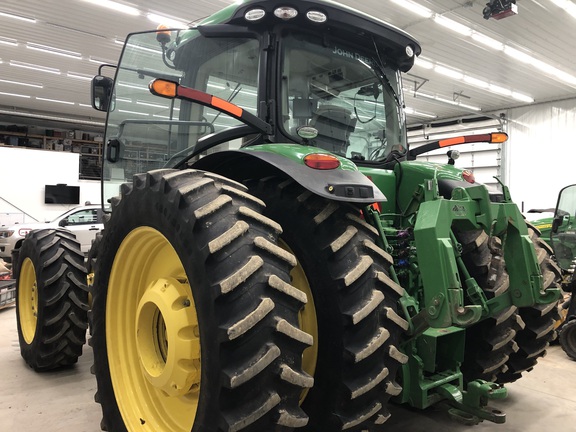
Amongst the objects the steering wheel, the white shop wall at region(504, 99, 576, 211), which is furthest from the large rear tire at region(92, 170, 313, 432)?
the white shop wall at region(504, 99, 576, 211)

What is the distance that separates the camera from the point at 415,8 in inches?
399

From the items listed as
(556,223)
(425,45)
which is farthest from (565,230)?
(425,45)

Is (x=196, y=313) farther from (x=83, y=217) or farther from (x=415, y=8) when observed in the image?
(x=83, y=217)

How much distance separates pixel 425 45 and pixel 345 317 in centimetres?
1213

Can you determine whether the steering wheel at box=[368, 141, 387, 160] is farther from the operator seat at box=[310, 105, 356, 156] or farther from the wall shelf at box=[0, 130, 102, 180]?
the wall shelf at box=[0, 130, 102, 180]

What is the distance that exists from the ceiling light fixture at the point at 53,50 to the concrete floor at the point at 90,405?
10751mm

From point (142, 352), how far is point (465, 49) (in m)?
12.9

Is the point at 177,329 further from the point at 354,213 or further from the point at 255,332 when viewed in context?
the point at 354,213

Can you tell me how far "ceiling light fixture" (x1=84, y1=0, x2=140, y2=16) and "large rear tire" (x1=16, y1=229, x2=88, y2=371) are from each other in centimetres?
742

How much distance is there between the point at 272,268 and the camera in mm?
1799

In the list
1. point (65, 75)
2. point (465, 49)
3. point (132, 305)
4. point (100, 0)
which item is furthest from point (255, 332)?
point (65, 75)

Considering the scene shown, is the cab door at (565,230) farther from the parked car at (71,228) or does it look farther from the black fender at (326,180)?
the parked car at (71,228)

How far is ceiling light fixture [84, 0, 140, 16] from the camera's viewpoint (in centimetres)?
995

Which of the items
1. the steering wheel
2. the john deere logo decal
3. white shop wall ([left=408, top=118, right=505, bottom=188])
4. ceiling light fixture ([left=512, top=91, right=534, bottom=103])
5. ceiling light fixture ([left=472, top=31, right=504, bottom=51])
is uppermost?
ceiling light fixture ([left=472, top=31, right=504, bottom=51])
